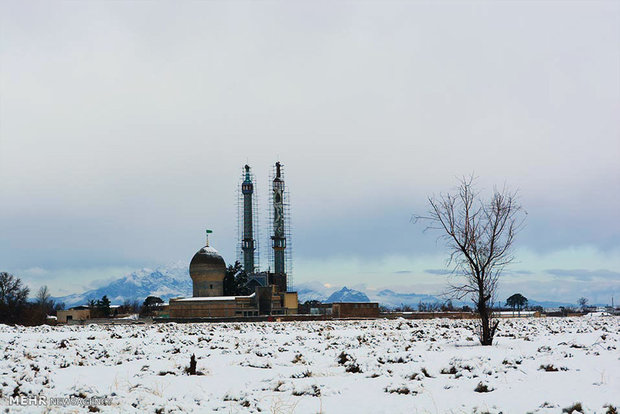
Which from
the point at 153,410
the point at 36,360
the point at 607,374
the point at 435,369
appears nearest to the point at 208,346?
the point at 36,360

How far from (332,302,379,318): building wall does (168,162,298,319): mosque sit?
38.3ft

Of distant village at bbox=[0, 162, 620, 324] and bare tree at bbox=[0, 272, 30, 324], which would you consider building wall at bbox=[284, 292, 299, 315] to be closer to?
distant village at bbox=[0, 162, 620, 324]

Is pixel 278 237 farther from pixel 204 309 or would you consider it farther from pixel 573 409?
pixel 573 409

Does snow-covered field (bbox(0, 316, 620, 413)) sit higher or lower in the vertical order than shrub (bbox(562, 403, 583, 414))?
higher

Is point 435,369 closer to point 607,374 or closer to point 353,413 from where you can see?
point 607,374

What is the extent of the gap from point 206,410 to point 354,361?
7.03m

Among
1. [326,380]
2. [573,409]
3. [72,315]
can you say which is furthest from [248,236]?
[573,409]

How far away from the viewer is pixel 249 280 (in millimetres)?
126500

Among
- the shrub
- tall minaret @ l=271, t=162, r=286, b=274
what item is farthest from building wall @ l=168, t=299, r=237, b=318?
the shrub

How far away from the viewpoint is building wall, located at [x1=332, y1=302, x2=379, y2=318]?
95.6m

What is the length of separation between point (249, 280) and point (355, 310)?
35493 mm

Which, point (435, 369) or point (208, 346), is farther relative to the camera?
point (208, 346)

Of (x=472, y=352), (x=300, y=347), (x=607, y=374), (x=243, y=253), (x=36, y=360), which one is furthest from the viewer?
(x=243, y=253)

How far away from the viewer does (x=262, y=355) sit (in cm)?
2197
